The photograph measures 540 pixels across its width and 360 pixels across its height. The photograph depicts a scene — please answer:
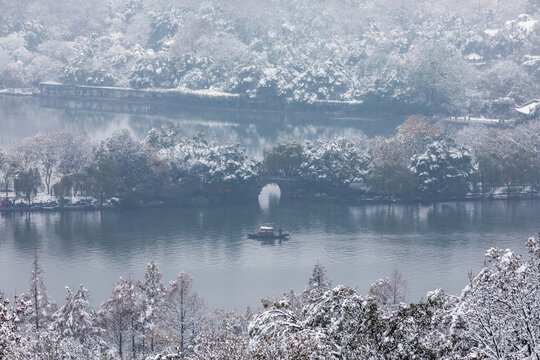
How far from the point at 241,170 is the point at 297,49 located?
53345 mm

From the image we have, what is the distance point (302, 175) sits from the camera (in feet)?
185

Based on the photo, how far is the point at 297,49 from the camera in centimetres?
10600

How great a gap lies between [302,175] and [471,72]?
127ft

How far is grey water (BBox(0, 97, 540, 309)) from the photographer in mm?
39656

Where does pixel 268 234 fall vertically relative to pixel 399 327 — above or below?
below

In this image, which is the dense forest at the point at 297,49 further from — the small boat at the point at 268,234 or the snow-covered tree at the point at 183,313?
the snow-covered tree at the point at 183,313

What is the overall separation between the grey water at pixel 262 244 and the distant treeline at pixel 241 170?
1321 mm

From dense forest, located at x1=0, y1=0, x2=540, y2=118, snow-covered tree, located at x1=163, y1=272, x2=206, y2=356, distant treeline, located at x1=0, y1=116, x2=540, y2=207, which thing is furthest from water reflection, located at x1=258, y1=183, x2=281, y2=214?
dense forest, located at x1=0, y1=0, x2=540, y2=118

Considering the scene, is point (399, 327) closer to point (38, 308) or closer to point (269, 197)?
point (38, 308)

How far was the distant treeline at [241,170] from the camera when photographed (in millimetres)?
53438

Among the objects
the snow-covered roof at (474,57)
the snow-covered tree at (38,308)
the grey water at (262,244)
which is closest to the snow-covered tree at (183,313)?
the snow-covered tree at (38,308)

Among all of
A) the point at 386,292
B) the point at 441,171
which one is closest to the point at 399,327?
the point at 386,292

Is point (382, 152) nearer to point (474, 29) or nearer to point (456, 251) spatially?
point (456, 251)

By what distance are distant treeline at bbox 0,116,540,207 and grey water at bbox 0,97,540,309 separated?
1.32 meters
